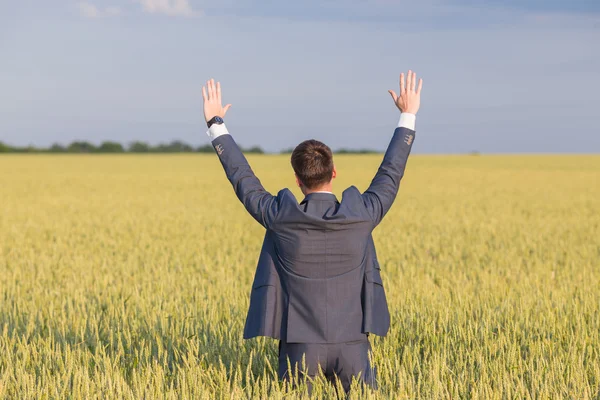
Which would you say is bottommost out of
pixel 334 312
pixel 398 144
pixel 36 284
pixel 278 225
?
pixel 36 284

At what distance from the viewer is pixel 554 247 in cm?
1148

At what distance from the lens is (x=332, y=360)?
362cm

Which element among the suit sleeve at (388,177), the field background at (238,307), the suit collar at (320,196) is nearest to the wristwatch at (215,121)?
the suit collar at (320,196)

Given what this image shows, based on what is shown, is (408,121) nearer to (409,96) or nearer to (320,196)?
(409,96)

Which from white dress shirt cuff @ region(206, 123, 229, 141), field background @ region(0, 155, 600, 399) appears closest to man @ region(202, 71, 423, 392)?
white dress shirt cuff @ region(206, 123, 229, 141)

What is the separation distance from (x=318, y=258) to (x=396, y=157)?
71cm

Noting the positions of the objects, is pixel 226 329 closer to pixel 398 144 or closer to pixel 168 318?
pixel 168 318

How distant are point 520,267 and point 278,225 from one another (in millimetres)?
6985

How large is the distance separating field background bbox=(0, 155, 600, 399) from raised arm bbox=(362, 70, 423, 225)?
3.54 feet

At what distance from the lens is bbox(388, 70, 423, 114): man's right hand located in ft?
12.1

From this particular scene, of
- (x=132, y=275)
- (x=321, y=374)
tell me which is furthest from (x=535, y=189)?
(x=321, y=374)

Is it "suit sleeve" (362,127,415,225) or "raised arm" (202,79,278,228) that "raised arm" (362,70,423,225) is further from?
"raised arm" (202,79,278,228)

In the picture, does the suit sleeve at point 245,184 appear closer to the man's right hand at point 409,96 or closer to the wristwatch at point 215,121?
the wristwatch at point 215,121

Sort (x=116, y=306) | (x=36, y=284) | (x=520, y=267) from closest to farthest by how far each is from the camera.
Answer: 1. (x=116, y=306)
2. (x=36, y=284)
3. (x=520, y=267)
